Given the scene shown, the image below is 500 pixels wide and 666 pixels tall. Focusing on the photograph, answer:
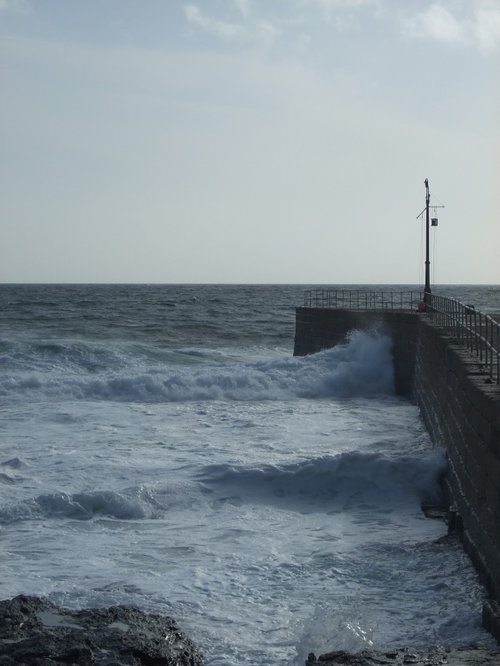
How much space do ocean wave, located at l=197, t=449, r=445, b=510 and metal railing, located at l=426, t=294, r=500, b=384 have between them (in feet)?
5.77

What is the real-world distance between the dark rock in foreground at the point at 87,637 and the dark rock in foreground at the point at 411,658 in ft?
3.31

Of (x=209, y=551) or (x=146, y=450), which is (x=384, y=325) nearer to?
(x=146, y=450)

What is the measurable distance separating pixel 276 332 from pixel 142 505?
3815 centimetres

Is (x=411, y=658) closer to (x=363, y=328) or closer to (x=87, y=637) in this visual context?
(x=87, y=637)

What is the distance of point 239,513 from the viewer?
1092cm

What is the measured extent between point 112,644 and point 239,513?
476cm

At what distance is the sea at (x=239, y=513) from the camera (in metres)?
7.52

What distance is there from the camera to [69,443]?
14.8 m

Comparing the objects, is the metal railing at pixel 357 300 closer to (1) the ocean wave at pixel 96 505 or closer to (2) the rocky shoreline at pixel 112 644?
(1) the ocean wave at pixel 96 505

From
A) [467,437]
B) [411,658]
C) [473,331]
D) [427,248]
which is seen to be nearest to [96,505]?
[467,437]

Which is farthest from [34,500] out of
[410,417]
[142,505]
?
[410,417]

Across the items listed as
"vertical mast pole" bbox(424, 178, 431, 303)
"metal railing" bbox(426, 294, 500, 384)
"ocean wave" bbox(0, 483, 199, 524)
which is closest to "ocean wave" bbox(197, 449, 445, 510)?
"ocean wave" bbox(0, 483, 199, 524)

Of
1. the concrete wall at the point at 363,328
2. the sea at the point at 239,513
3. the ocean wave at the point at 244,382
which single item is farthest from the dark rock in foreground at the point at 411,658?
the ocean wave at the point at 244,382

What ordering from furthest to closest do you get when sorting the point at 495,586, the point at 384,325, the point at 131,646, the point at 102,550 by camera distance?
the point at 384,325 < the point at 102,550 < the point at 495,586 < the point at 131,646
